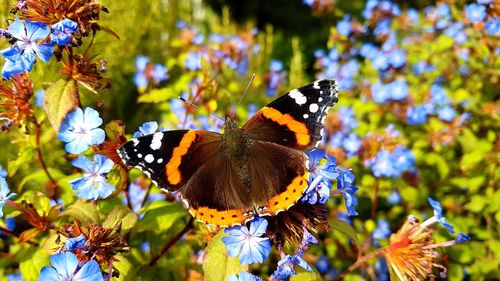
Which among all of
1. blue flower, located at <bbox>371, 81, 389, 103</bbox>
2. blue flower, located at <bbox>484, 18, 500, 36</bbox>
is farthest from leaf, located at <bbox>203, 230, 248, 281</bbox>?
blue flower, located at <bbox>371, 81, 389, 103</bbox>

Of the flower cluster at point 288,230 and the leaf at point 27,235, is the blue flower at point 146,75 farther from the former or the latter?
the flower cluster at point 288,230

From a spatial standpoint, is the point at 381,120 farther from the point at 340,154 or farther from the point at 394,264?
the point at 394,264

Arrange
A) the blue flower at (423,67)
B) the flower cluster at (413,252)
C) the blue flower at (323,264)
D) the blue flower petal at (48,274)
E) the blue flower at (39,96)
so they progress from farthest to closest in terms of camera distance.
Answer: the blue flower at (423,67), the blue flower at (323,264), the blue flower at (39,96), the flower cluster at (413,252), the blue flower petal at (48,274)

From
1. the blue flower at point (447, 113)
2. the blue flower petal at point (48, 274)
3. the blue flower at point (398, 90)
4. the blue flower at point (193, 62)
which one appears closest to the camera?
the blue flower petal at point (48, 274)

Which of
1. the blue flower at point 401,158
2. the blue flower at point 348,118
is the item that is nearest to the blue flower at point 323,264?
the blue flower at point 401,158

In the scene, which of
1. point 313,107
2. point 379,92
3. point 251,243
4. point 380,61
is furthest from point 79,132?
point 380,61

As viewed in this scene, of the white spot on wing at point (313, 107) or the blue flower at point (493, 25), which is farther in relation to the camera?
the blue flower at point (493, 25)

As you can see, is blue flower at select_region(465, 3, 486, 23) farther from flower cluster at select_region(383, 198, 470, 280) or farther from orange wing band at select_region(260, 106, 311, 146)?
orange wing band at select_region(260, 106, 311, 146)
